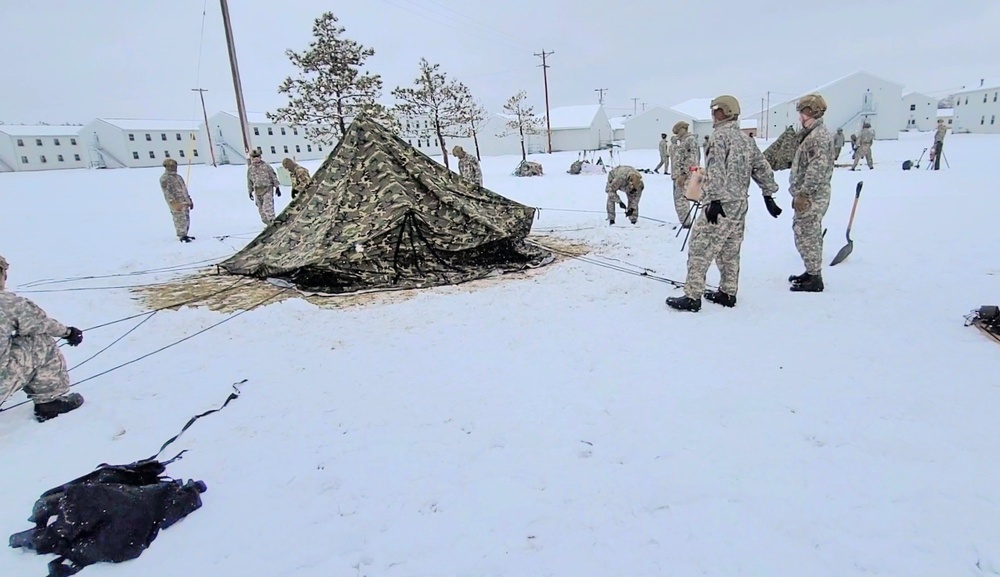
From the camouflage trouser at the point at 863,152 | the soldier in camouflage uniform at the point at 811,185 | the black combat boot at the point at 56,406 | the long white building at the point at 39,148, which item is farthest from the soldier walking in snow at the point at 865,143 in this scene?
the long white building at the point at 39,148

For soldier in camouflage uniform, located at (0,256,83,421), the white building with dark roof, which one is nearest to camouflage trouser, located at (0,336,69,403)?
soldier in camouflage uniform, located at (0,256,83,421)

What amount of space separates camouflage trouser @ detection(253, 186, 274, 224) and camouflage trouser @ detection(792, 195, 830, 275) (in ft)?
31.9

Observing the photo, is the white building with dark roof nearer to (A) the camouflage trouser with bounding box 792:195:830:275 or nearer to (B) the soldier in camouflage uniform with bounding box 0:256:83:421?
(B) the soldier in camouflage uniform with bounding box 0:256:83:421

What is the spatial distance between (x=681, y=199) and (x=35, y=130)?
209 ft

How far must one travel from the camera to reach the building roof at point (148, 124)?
47.7 meters

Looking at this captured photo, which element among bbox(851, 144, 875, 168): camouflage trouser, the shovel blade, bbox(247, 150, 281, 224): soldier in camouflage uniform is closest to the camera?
the shovel blade

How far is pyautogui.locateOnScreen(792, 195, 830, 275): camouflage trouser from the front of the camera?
198 inches

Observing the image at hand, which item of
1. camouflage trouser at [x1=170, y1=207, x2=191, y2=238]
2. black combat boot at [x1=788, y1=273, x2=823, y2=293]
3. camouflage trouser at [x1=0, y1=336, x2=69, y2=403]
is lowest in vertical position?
black combat boot at [x1=788, y1=273, x2=823, y2=293]

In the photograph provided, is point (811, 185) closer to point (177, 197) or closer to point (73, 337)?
point (73, 337)

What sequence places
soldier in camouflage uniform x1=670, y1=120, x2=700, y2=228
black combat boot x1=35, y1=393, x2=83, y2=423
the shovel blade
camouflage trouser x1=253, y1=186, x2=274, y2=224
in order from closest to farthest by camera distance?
1. black combat boot x1=35, y1=393, x2=83, y2=423
2. the shovel blade
3. soldier in camouflage uniform x1=670, y1=120, x2=700, y2=228
4. camouflage trouser x1=253, y1=186, x2=274, y2=224

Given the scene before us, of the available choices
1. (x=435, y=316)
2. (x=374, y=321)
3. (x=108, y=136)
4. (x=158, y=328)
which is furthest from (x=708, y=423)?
(x=108, y=136)

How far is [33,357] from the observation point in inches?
131

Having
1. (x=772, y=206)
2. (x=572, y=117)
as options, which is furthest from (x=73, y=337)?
(x=572, y=117)

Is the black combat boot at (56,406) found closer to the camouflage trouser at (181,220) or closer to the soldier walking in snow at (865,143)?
the camouflage trouser at (181,220)
